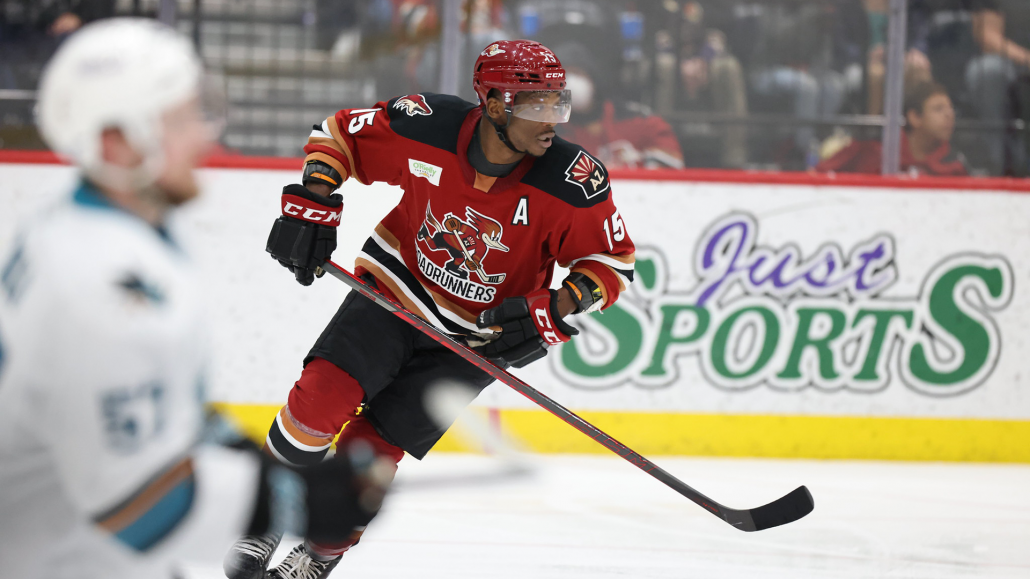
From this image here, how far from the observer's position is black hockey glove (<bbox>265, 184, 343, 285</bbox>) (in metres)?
2.39

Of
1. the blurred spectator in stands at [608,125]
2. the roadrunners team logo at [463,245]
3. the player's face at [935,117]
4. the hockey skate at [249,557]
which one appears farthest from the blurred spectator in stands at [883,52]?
the hockey skate at [249,557]

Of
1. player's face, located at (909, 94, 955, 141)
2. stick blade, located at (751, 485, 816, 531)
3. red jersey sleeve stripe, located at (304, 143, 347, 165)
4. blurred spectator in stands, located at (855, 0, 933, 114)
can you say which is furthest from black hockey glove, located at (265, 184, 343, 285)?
player's face, located at (909, 94, 955, 141)

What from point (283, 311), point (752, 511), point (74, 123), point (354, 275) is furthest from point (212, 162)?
point (74, 123)

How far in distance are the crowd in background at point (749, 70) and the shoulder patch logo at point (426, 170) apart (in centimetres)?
218

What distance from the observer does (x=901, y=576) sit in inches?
113

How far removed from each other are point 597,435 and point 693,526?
1.00m

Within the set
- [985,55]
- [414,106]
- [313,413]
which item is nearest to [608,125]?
[985,55]

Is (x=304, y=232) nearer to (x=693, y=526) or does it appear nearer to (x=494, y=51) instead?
(x=494, y=51)

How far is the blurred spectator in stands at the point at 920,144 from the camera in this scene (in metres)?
4.68

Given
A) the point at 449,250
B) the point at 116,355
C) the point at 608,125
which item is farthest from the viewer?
the point at 608,125

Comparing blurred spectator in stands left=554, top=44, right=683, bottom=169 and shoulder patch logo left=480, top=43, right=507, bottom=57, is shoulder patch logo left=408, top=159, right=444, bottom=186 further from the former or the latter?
blurred spectator in stands left=554, top=44, right=683, bottom=169

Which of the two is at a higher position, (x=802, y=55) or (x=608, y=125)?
(x=802, y=55)

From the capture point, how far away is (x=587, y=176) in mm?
2408

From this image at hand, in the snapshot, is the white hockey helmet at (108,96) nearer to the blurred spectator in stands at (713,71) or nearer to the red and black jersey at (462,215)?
the red and black jersey at (462,215)
